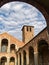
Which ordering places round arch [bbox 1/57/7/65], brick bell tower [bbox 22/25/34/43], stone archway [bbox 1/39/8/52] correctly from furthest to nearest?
1. brick bell tower [bbox 22/25/34/43]
2. stone archway [bbox 1/39/8/52]
3. round arch [bbox 1/57/7/65]

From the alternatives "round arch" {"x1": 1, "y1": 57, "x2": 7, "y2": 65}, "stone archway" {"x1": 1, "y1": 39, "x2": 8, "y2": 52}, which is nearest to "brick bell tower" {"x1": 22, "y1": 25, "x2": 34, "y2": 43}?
"stone archway" {"x1": 1, "y1": 39, "x2": 8, "y2": 52}

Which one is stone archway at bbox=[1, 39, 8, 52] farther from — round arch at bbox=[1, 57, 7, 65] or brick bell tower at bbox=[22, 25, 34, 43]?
brick bell tower at bbox=[22, 25, 34, 43]

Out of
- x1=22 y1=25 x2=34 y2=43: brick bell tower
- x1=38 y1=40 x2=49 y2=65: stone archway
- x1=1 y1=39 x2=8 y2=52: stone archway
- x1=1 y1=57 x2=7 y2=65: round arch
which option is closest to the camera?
x1=38 y1=40 x2=49 y2=65: stone archway

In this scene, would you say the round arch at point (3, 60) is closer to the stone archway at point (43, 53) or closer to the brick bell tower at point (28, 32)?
the brick bell tower at point (28, 32)

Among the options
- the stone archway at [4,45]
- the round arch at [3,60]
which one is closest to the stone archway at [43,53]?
the round arch at [3,60]

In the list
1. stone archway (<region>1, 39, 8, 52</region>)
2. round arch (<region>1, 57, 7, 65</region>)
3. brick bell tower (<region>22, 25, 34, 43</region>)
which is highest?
brick bell tower (<region>22, 25, 34, 43</region>)

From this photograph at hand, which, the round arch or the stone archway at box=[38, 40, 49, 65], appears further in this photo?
the round arch

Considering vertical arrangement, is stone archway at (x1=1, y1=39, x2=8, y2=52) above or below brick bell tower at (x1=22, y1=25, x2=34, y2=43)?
below

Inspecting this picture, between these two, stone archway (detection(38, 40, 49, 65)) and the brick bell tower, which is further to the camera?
the brick bell tower

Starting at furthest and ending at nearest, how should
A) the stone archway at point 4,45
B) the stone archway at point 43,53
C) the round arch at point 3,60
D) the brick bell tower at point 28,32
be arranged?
the brick bell tower at point 28,32 < the stone archway at point 4,45 < the round arch at point 3,60 < the stone archway at point 43,53

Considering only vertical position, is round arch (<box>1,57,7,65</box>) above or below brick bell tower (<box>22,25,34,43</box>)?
below

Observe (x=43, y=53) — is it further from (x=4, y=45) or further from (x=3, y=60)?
(x=4, y=45)

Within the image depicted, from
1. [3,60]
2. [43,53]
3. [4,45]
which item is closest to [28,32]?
[4,45]

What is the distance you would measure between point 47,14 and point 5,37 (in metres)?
26.6
